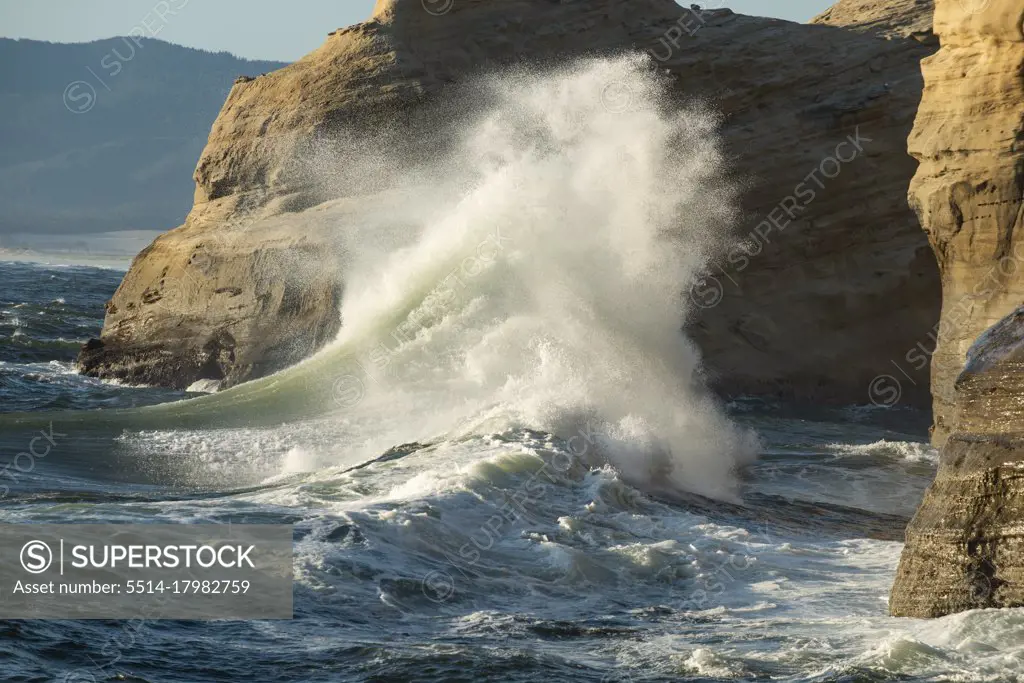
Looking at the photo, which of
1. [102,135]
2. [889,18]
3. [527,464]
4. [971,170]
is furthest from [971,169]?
[102,135]

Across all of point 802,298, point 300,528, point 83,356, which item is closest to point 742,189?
point 802,298

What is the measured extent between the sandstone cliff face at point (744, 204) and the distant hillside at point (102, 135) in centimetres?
10724

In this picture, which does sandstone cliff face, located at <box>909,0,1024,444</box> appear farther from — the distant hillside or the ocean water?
the distant hillside

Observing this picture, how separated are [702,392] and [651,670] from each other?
393 inches

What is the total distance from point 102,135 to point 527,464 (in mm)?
154382

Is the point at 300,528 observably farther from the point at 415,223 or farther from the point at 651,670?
the point at 415,223

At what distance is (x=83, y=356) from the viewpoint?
2123 cm

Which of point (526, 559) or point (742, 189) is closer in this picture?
point (526, 559)

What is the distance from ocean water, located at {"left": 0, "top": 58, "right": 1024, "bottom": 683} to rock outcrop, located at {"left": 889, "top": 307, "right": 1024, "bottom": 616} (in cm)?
19

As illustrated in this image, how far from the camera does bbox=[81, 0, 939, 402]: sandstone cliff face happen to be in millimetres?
18750
